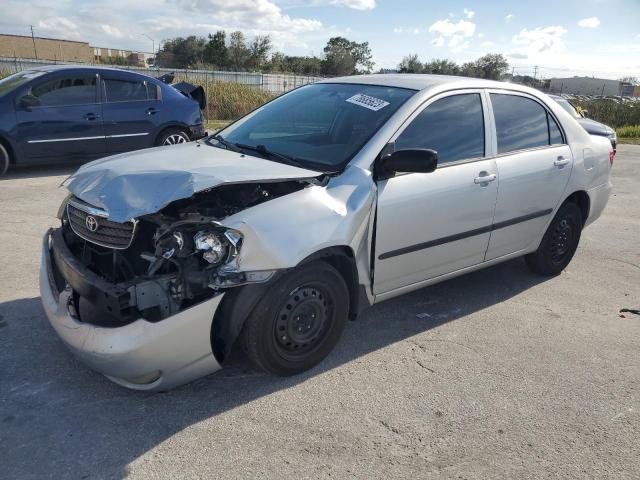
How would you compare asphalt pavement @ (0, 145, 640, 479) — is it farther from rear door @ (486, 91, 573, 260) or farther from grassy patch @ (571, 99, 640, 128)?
grassy patch @ (571, 99, 640, 128)

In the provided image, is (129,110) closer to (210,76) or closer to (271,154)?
(271,154)

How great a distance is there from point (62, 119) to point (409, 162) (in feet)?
21.9

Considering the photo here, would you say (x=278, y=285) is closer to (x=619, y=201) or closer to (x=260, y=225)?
(x=260, y=225)

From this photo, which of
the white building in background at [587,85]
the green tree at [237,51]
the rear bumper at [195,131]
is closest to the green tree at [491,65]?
the white building in background at [587,85]

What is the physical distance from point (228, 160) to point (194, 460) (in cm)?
174

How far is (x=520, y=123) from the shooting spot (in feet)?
14.8

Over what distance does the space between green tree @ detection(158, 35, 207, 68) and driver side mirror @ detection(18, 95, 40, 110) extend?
53558mm

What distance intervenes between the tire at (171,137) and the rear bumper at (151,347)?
671 cm

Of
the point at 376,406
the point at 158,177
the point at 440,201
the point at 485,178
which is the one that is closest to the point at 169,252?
the point at 158,177

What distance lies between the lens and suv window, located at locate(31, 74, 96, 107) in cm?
808

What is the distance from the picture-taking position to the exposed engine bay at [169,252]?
2.73 metres

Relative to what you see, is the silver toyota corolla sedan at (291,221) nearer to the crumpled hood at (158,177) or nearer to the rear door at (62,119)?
the crumpled hood at (158,177)

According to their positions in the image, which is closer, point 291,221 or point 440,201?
point 291,221

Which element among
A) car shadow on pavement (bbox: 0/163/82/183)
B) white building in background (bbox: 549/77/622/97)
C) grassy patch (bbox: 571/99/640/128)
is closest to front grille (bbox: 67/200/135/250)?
car shadow on pavement (bbox: 0/163/82/183)
